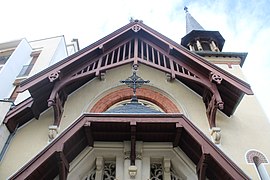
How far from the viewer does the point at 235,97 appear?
823 centimetres

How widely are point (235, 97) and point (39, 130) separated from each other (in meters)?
5.44

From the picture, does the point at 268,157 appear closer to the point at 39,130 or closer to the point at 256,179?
the point at 256,179

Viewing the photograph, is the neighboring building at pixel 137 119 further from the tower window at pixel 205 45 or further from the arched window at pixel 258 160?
the tower window at pixel 205 45

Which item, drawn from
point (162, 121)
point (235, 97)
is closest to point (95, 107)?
point (162, 121)

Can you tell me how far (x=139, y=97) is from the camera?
369 inches

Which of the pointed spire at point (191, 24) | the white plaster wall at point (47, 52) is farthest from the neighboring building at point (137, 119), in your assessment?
the pointed spire at point (191, 24)

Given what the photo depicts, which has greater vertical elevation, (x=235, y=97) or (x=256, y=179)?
(x=235, y=97)

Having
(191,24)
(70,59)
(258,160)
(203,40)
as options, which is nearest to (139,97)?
(70,59)

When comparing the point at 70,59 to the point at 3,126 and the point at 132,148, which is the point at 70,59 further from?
the point at 132,148

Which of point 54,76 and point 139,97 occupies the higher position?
point 139,97

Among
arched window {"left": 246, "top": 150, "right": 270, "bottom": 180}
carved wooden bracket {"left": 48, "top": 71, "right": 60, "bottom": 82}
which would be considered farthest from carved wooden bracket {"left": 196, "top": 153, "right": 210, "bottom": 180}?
carved wooden bracket {"left": 48, "top": 71, "right": 60, "bottom": 82}

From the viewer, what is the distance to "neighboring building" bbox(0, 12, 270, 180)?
675cm

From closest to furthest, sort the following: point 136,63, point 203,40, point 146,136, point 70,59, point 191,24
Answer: point 146,136
point 70,59
point 136,63
point 203,40
point 191,24

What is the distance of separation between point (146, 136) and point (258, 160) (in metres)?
2.93
